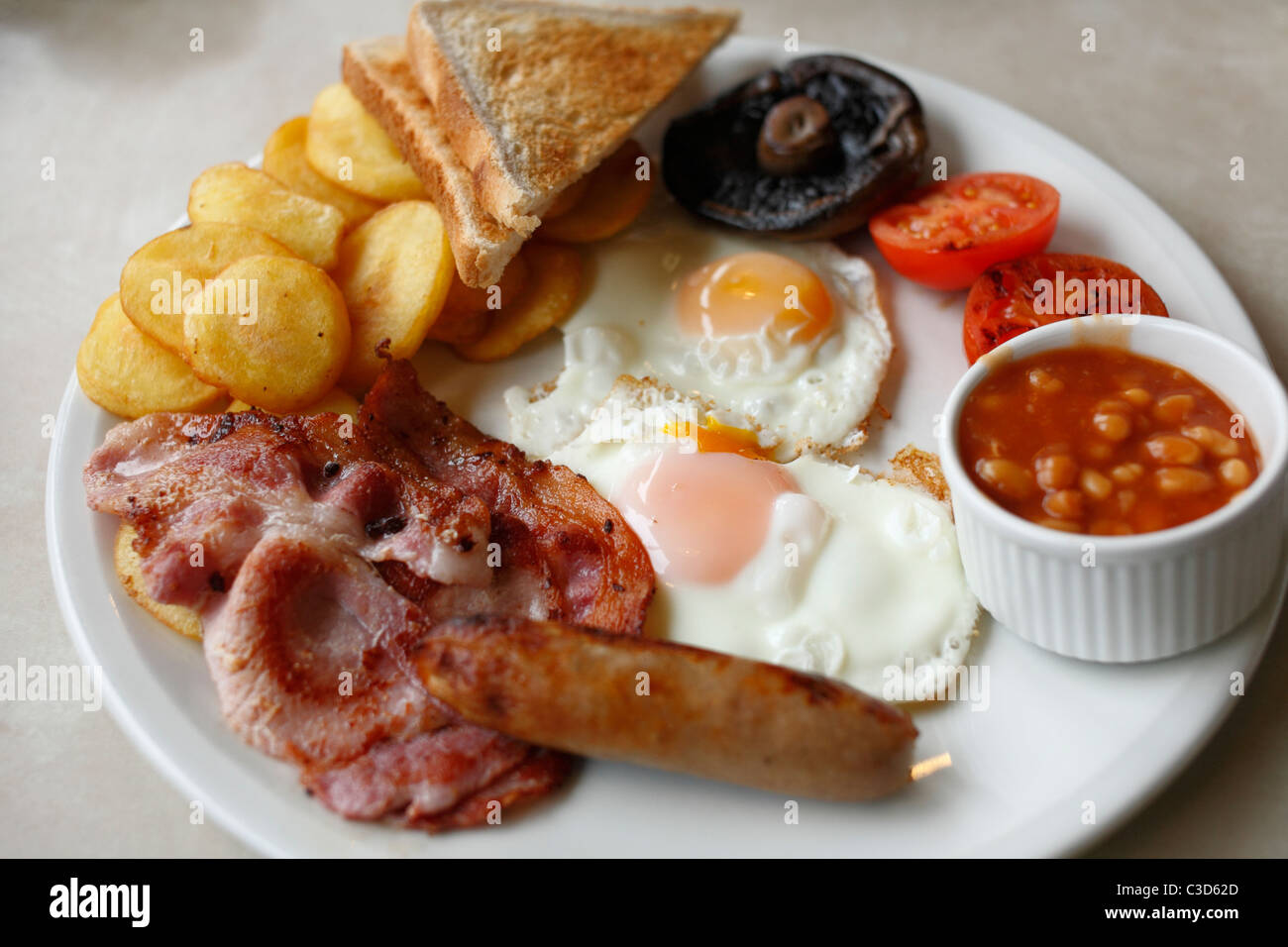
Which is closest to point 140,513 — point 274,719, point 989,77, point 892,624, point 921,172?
point 274,719

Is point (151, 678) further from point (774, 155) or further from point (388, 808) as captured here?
point (774, 155)

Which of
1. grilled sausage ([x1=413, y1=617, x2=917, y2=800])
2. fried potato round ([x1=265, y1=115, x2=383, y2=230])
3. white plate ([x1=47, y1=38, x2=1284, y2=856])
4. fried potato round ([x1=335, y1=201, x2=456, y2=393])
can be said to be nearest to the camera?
grilled sausage ([x1=413, y1=617, x2=917, y2=800])

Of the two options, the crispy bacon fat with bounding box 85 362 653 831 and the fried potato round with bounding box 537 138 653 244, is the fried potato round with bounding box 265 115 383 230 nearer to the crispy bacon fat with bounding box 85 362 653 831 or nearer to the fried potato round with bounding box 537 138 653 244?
the fried potato round with bounding box 537 138 653 244

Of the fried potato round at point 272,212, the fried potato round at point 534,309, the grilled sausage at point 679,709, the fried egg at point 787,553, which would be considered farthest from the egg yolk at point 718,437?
the fried potato round at point 272,212

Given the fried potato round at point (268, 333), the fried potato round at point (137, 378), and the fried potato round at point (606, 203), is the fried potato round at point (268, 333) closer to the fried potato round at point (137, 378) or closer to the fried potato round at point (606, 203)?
the fried potato round at point (137, 378)

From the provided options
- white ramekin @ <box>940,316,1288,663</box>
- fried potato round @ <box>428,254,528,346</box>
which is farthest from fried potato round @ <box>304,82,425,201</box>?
white ramekin @ <box>940,316,1288,663</box>
